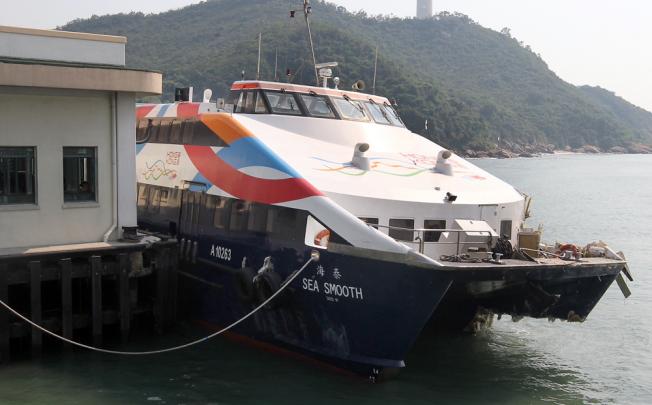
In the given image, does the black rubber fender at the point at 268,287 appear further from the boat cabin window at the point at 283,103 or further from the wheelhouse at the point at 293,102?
the boat cabin window at the point at 283,103

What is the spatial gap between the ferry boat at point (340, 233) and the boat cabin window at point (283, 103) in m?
0.02

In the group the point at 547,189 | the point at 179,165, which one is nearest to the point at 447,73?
the point at 547,189

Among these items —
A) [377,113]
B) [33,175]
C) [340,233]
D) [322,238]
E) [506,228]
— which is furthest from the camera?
[377,113]

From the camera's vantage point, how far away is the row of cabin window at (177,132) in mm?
13422

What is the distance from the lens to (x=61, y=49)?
1285 cm

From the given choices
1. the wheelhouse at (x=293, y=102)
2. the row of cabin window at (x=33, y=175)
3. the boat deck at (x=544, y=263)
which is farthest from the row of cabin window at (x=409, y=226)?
the row of cabin window at (x=33, y=175)

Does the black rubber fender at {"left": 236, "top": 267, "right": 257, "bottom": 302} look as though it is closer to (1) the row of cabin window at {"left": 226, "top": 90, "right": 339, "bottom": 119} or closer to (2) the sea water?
(2) the sea water

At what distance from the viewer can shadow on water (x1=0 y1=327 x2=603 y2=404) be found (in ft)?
35.8

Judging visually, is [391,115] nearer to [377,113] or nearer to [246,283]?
[377,113]

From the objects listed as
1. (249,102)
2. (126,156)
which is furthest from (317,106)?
(126,156)

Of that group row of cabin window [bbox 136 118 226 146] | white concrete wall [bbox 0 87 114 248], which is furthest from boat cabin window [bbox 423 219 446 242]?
white concrete wall [bbox 0 87 114 248]

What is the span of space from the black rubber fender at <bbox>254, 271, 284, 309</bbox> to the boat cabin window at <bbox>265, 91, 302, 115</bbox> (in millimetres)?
3509

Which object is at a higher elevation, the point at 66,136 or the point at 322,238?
the point at 66,136

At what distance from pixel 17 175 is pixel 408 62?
13643 cm
